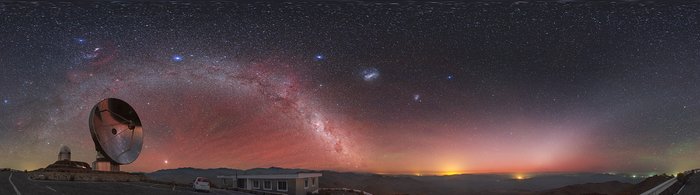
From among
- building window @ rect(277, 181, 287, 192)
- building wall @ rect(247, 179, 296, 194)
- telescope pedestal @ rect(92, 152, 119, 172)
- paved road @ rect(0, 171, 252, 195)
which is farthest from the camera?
telescope pedestal @ rect(92, 152, 119, 172)

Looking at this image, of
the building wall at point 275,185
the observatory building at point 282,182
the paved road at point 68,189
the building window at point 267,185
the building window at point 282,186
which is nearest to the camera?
the paved road at point 68,189

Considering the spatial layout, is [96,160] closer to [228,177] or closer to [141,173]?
[141,173]

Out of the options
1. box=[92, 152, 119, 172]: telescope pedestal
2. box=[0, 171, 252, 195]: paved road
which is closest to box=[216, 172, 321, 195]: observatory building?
box=[0, 171, 252, 195]: paved road

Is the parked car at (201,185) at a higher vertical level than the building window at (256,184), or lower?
higher

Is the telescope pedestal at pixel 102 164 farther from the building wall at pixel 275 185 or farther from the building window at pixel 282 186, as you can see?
the building window at pixel 282 186

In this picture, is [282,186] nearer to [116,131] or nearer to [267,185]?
[267,185]

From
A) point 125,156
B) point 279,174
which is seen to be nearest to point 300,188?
point 279,174

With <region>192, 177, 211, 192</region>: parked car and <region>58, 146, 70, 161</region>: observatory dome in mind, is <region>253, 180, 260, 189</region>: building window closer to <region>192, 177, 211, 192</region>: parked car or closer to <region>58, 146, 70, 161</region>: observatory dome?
<region>192, 177, 211, 192</region>: parked car

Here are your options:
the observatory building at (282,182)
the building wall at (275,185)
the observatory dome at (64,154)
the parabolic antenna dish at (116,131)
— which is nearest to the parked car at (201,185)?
the observatory building at (282,182)
